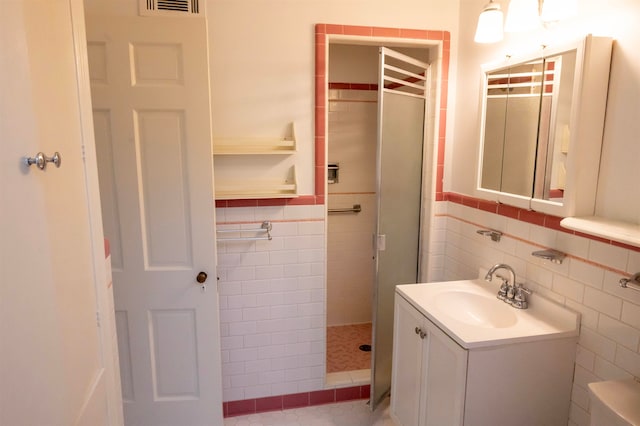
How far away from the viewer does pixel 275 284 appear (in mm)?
2420

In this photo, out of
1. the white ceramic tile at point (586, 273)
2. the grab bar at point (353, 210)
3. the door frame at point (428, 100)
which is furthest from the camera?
the grab bar at point (353, 210)

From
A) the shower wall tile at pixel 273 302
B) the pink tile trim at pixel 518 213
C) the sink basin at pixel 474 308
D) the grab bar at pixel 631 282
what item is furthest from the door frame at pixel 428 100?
the grab bar at pixel 631 282

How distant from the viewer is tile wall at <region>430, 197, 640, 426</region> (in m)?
1.36

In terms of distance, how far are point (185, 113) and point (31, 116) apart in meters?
1.09

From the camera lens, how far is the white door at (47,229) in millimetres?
764

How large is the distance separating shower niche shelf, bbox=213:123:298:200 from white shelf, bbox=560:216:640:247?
1352 millimetres

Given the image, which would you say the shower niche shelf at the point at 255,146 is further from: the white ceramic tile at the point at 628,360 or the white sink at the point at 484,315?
the white ceramic tile at the point at 628,360

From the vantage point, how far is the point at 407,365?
1.98 meters

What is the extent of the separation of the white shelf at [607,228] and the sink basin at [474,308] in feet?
1.84

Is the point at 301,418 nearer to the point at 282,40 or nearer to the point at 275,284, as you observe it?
the point at 275,284

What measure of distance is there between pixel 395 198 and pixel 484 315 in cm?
83

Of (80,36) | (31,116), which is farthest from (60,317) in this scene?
(80,36)

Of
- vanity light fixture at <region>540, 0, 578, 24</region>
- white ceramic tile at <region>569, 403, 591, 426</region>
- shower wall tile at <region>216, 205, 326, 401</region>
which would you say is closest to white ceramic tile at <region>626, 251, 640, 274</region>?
white ceramic tile at <region>569, 403, 591, 426</region>

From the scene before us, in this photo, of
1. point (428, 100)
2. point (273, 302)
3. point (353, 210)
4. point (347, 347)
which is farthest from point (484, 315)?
point (353, 210)
